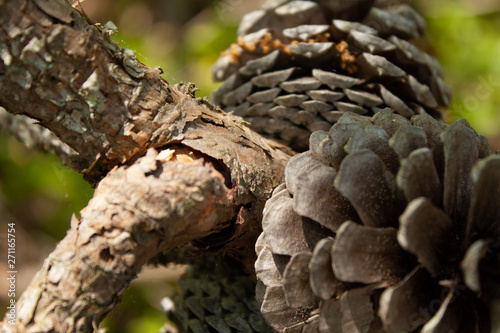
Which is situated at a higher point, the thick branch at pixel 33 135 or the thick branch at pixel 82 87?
the thick branch at pixel 33 135

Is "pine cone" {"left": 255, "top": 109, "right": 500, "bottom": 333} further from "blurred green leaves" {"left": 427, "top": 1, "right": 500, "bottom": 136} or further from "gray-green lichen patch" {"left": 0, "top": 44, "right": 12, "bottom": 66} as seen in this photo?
"blurred green leaves" {"left": 427, "top": 1, "right": 500, "bottom": 136}

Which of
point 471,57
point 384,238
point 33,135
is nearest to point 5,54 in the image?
point 384,238

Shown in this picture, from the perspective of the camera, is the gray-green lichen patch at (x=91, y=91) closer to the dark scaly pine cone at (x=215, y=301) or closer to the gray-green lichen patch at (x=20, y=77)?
the gray-green lichen patch at (x=20, y=77)

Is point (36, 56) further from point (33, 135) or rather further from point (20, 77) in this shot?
point (33, 135)

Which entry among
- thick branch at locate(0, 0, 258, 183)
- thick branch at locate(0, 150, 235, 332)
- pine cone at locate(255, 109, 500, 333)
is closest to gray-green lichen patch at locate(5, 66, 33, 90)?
thick branch at locate(0, 0, 258, 183)

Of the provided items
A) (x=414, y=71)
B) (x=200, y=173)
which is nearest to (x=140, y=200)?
(x=200, y=173)

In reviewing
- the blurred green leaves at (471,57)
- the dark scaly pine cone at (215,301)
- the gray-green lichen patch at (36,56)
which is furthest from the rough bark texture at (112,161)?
the blurred green leaves at (471,57)

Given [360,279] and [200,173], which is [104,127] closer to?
[200,173]
